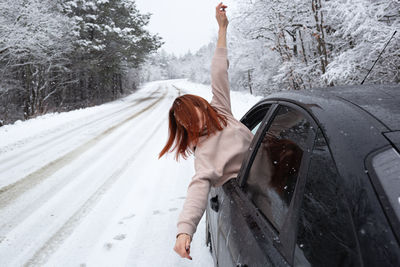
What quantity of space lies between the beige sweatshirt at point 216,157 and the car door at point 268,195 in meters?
0.11

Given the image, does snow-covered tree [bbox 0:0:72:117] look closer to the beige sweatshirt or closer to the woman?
the beige sweatshirt

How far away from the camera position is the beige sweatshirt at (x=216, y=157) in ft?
4.53

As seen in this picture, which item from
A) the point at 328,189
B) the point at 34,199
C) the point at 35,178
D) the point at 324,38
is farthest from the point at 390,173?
the point at 324,38

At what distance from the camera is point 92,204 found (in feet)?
12.4

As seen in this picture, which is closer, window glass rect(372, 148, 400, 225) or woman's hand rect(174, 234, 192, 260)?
window glass rect(372, 148, 400, 225)

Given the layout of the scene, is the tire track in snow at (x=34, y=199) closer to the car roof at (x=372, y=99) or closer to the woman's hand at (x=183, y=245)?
the woman's hand at (x=183, y=245)

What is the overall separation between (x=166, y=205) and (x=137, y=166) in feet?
6.05

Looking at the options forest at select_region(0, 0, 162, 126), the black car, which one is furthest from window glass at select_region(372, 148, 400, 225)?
forest at select_region(0, 0, 162, 126)

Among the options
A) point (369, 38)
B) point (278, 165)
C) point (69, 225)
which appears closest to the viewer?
point (278, 165)

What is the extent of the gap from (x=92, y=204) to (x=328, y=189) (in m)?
3.64

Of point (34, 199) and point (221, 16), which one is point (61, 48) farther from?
point (221, 16)

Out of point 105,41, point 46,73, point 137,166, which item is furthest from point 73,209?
point 105,41

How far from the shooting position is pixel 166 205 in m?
3.64

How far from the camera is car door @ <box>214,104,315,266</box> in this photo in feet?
3.39
